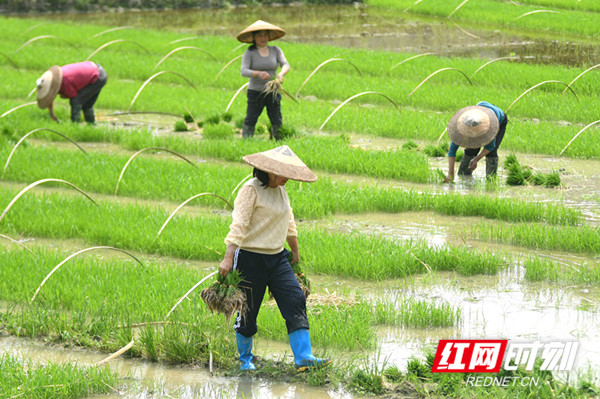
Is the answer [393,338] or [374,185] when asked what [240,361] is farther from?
[374,185]

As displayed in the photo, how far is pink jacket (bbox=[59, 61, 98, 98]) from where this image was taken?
897 centimetres

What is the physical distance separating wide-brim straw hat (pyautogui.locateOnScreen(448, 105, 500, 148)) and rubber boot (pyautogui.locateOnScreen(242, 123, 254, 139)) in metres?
2.76

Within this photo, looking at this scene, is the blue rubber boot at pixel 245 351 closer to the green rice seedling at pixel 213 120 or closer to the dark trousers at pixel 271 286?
the dark trousers at pixel 271 286

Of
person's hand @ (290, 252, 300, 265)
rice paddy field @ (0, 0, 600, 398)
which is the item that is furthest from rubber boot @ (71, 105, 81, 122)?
person's hand @ (290, 252, 300, 265)

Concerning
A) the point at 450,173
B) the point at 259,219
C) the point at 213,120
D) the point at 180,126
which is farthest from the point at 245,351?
the point at 180,126

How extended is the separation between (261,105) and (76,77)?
2298mm

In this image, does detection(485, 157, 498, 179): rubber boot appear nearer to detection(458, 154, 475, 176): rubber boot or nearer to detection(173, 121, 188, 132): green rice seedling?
detection(458, 154, 475, 176): rubber boot

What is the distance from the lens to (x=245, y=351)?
393 cm

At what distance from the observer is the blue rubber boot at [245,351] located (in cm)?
390

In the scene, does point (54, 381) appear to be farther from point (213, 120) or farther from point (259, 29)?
point (213, 120)

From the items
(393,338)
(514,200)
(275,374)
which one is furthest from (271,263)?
(514,200)

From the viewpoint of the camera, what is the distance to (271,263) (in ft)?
12.6

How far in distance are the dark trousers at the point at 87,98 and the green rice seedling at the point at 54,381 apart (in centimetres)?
577

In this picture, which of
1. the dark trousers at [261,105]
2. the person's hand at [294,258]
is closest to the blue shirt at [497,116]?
the dark trousers at [261,105]
